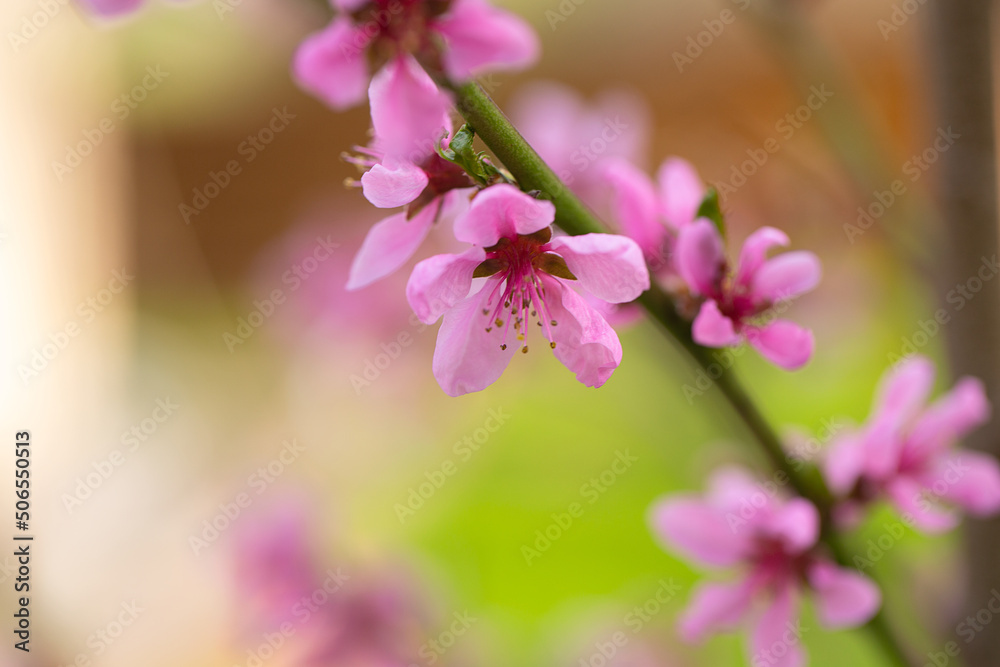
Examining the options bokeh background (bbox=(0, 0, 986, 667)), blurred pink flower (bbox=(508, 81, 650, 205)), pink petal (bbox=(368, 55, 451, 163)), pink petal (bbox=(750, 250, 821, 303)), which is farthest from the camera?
bokeh background (bbox=(0, 0, 986, 667))

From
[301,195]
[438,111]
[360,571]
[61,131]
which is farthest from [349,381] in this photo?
[438,111]

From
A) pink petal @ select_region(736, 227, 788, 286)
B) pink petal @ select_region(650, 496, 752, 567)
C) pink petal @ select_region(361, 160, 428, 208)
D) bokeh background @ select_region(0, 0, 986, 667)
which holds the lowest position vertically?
bokeh background @ select_region(0, 0, 986, 667)

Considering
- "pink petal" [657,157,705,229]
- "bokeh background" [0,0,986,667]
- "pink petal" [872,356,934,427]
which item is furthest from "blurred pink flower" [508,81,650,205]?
"pink petal" [872,356,934,427]

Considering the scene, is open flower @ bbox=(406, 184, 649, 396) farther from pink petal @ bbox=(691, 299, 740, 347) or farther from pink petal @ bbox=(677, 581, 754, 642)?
pink petal @ bbox=(677, 581, 754, 642)

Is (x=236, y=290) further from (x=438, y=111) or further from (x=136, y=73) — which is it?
(x=438, y=111)

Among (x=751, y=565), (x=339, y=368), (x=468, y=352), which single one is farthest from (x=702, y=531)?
(x=339, y=368)

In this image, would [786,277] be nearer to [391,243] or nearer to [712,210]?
[712,210]

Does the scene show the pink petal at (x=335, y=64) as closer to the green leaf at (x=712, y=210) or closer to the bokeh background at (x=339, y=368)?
the bokeh background at (x=339, y=368)
